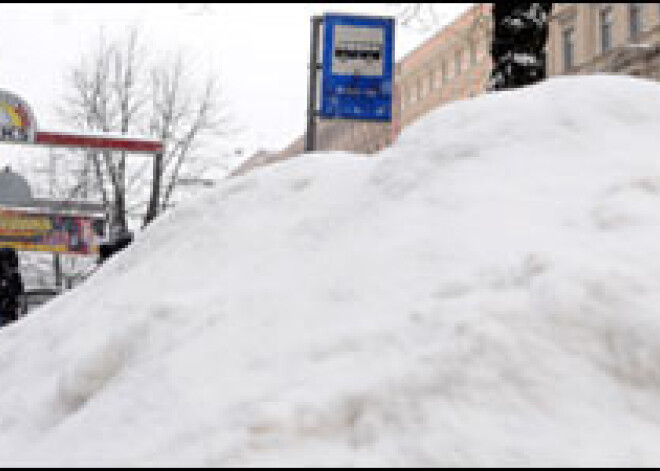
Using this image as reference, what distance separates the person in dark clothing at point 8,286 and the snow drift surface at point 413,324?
6.07m

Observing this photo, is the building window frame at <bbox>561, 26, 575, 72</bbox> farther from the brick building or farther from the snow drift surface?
the snow drift surface

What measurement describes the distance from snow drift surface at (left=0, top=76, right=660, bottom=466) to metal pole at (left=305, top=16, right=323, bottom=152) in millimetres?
5730

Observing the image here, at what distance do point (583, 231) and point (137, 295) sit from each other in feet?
4.69

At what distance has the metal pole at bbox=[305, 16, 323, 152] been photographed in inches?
338

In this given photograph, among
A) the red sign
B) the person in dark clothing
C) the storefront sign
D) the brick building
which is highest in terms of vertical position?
the brick building

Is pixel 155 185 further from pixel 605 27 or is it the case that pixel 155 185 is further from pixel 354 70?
pixel 605 27

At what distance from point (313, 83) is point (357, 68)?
526 mm

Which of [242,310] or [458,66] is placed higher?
[458,66]

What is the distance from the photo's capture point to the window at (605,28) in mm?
29312

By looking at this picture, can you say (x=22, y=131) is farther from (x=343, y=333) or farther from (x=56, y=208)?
(x=343, y=333)

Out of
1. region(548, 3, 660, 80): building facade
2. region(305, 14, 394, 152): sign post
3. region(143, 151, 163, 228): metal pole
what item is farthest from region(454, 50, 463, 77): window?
region(305, 14, 394, 152): sign post

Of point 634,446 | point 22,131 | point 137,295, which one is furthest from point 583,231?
point 22,131

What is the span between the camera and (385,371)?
1.75 m

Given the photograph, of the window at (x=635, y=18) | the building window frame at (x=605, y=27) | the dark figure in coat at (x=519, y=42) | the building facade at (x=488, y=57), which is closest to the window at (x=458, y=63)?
the building facade at (x=488, y=57)
